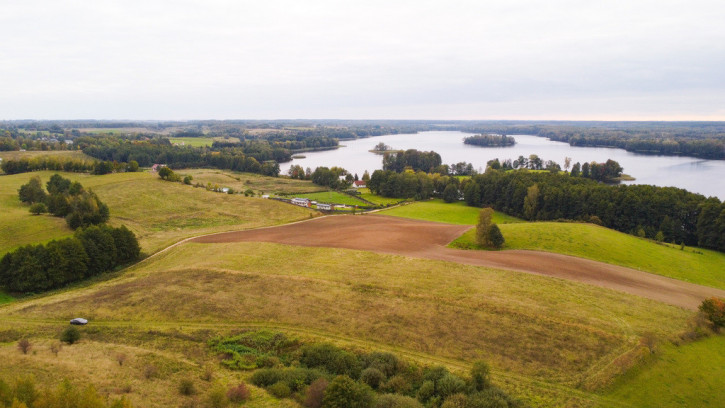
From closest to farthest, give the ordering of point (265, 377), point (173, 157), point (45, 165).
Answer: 1. point (265, 377)
2. point (45, 165)
3. point (173, 157)

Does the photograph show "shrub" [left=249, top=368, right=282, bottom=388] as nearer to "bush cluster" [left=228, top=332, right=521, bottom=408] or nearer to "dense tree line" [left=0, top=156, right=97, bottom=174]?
"bush cluster" [left=228, top=332, right=521, bottom=408]

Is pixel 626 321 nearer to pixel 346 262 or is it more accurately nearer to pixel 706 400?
pixel 706 400

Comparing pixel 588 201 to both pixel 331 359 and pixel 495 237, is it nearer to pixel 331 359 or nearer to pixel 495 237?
→ pixel 495 237

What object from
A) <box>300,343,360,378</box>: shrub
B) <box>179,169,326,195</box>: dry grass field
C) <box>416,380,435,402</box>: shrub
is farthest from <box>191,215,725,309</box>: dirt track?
<box>179,169,326,195</box>: dry grass field

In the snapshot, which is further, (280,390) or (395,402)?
(280,390)

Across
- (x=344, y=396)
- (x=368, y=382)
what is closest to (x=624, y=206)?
(x=368, y=382)

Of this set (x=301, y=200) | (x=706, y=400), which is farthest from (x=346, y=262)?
(x=301, y=200)
